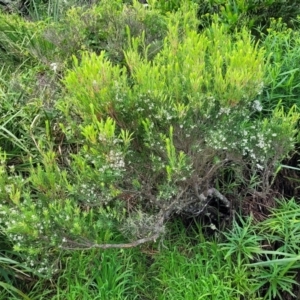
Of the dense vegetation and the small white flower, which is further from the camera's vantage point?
the small white flower

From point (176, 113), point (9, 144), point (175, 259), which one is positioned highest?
point (176, 113)

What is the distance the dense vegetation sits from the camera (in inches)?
76.3

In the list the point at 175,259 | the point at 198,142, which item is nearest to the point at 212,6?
the point at 198,142

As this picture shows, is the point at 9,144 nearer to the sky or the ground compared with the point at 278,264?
nearer to the sky

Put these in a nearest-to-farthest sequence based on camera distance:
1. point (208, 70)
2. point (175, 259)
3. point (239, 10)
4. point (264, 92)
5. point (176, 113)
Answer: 1. point (176, 113)
2. point (208, 70)
3. point (175, 259)
4. point (264, 92)
5. point (239, 10)

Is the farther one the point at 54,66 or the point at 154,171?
the point at 54,66

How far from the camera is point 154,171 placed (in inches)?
80.7

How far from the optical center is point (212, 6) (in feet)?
11.3

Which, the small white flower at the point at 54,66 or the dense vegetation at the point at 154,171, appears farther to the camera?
the small white flower at the point at 54,66

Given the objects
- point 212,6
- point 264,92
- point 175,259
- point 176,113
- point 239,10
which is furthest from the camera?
point 212,6

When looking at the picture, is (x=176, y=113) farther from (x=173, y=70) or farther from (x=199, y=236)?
(x=199, y=236)

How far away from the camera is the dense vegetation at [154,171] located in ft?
6.36

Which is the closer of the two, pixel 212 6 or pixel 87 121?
pixel 87 121

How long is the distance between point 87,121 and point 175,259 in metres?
0.88
